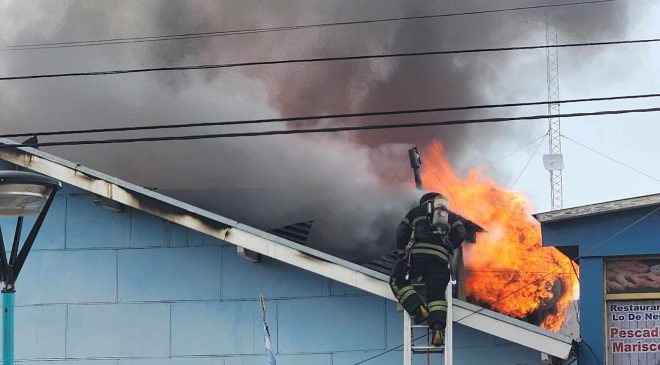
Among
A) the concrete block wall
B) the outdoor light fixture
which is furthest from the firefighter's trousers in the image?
the outdoor light fixture

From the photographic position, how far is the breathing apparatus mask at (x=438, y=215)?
9000 mm

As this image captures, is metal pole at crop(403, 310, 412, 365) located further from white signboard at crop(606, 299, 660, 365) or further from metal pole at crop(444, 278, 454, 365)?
white signboard at crop(606, 299, 660, 365)

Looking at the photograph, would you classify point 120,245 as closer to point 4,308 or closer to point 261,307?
point 261,307

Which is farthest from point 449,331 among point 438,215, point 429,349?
point 438,215

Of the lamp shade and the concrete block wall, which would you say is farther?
the concrete block wall

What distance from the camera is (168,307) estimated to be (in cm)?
1006

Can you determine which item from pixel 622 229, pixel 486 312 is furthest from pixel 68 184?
pixel 622 229

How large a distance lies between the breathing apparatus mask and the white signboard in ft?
6.09

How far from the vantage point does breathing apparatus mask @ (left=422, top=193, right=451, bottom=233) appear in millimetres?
9000

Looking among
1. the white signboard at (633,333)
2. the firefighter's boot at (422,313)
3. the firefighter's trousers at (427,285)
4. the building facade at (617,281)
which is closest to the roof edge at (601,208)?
the building facade at (617,281)

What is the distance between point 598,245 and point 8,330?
5451mm

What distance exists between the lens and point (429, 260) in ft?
29.5

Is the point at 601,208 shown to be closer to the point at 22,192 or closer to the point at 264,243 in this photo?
the point at 264,243

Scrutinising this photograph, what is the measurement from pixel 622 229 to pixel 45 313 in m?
5.99
